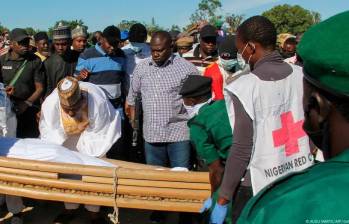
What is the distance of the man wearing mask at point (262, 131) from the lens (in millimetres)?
2090

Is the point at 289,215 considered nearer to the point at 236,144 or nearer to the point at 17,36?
the point at 236,144

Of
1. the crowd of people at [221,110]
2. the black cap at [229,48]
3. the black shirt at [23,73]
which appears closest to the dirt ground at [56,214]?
the crowd of people at [221,110]

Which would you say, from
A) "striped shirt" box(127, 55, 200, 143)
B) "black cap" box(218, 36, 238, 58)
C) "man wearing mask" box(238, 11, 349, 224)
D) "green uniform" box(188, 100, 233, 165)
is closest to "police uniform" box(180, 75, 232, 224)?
"green uniform" box(188, 100, 233, 165)

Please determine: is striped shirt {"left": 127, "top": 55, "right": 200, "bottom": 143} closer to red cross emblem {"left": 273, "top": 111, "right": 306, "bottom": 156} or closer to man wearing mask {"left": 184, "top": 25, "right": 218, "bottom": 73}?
man wearing mask {"left": 184, "top": 25, "right": 218, "bottom": 73}

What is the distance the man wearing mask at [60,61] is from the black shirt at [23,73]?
4.8 inches

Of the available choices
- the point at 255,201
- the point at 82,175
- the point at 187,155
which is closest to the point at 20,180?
the point at 82,175

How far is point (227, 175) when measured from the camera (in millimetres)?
2156

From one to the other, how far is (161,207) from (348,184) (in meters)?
2.48

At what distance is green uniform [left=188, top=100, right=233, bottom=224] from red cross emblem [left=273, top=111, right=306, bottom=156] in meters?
0.24

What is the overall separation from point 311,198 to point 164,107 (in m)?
3.17

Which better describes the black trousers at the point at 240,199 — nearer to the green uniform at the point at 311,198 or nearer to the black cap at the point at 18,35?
the green uniform at the point at 311,198

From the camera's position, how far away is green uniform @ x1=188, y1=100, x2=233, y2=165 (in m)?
2.24

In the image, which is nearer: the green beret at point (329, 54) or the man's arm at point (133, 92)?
the green beret at point (329, 54)

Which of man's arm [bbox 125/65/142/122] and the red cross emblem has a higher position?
the red cross emblem
